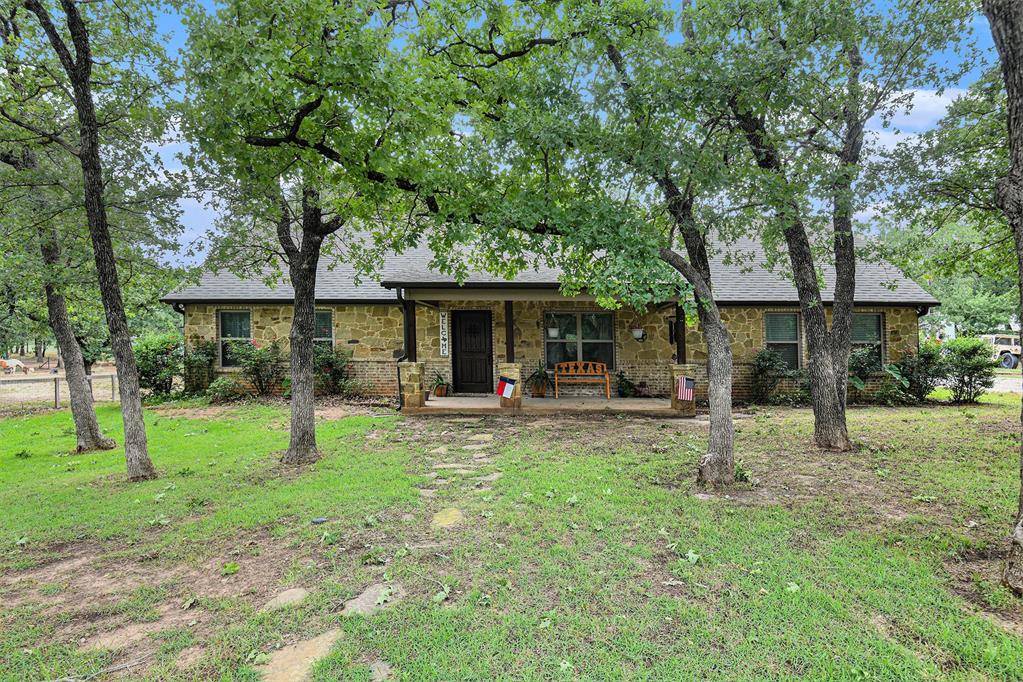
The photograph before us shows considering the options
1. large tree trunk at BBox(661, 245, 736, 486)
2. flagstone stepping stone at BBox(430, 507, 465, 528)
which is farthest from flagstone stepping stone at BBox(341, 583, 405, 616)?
large tree trunk at BBox(661, 245, 736, 486)

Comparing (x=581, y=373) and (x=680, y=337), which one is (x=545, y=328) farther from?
(x=680, y=337)

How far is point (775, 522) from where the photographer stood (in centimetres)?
432

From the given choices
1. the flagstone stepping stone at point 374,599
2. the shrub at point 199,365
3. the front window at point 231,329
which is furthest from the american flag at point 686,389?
the shrub at point 199,365

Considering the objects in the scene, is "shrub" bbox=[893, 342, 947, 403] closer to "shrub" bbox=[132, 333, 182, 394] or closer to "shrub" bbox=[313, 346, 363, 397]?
"shrub" bbox=[313, 346, 363, 397]

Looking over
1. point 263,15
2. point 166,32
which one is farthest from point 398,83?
point 166,32

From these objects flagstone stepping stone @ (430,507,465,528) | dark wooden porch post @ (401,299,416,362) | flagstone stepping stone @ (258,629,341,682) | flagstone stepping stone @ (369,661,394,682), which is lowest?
flagstone stepping stone @ (369,661,394,682)

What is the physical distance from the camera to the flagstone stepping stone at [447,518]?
438cm

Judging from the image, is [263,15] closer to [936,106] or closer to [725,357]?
[725,357]

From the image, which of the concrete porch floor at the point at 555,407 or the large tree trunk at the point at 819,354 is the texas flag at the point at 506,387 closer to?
the concrete porch floor at the point at 555,407

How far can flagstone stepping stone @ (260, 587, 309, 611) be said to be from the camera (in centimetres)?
305

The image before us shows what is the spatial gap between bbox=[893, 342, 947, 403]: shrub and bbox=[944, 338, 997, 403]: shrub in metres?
0.20

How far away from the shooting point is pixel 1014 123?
3.07m

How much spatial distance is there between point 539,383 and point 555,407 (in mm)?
1729

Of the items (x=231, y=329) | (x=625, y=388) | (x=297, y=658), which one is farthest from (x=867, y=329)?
(x=231, y=329)
